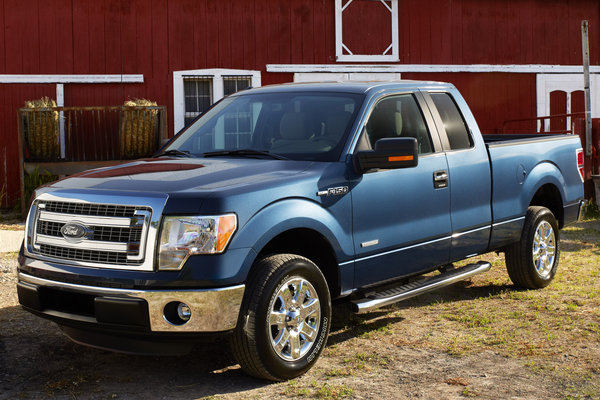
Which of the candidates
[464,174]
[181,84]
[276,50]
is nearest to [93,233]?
[464,174]

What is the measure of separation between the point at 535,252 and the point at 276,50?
364 inches

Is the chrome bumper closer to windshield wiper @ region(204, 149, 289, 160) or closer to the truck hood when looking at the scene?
the truck hood

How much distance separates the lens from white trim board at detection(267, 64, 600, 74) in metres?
15.6

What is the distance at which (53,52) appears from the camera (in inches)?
571

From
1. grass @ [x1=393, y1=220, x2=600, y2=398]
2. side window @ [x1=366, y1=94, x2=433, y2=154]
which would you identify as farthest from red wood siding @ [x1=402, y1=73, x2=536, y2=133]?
side window @ [x1=366, y1=94, x2=433, y2=154]

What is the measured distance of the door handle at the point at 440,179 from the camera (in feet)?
19.3

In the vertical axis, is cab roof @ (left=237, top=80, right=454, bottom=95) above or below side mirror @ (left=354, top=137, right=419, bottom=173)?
above

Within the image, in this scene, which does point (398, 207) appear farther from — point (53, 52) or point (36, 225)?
point (53, 52)

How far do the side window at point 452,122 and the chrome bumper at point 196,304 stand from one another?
259 centimetres

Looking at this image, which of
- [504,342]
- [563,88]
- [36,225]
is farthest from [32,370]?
[563,88]

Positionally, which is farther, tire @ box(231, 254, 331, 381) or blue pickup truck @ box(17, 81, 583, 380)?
tire @ box(231, 254, 331, 381)

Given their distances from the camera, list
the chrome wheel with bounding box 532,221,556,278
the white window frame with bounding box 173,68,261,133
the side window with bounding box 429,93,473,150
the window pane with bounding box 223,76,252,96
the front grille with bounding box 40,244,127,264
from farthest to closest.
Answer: the window pane with bounding box 223,76,252,96 → the white window frame with bounding box 173,68,261,133 → the chrome wheel with bounding box 532,221,556,278 → the side window with bounding box 429,93,473,150 → the front grille with bounding box 40,244,127,264

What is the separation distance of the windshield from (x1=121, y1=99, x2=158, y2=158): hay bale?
744 cm

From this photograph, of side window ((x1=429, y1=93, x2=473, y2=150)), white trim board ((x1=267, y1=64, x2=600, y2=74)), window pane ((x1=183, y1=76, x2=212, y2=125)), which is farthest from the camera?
white trim board ((x1=267, y1=64, x2=600, y2=74))
